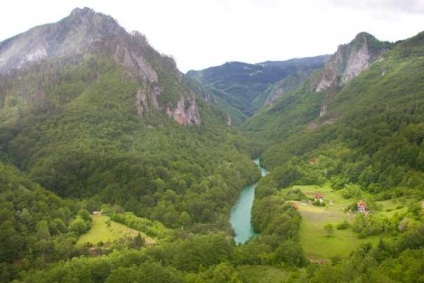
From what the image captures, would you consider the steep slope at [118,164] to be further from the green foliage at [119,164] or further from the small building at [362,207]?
the small building at [362,207]

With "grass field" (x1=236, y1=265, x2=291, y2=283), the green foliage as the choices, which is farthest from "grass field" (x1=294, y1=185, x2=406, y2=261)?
the green foliage

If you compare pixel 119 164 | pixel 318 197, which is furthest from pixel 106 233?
pixel 318 197

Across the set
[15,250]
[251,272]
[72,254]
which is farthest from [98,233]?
[251,272]

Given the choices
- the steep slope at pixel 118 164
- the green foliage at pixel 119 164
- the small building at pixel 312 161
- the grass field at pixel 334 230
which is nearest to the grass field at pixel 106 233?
the green foliage at pixel 119 164

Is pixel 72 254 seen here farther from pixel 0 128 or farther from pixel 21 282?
pixel 0 128

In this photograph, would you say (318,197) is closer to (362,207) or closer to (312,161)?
(362,207)
